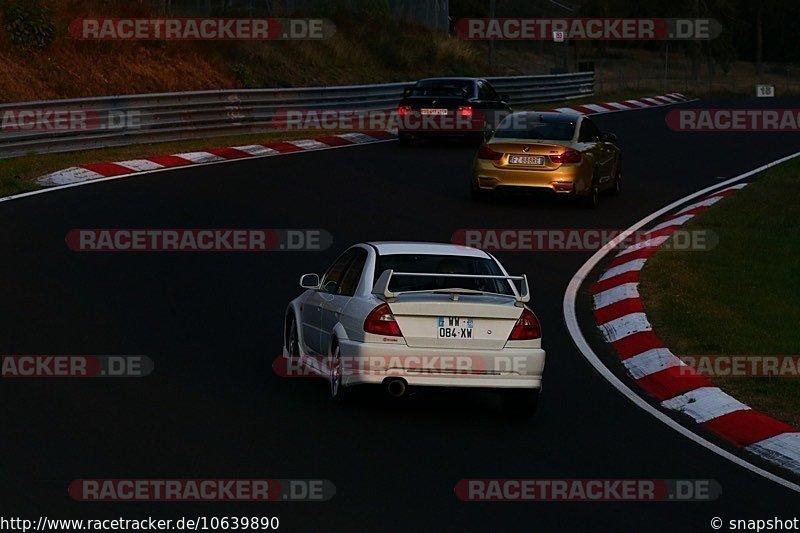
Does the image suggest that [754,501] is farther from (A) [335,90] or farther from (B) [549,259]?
(A) [335,90]

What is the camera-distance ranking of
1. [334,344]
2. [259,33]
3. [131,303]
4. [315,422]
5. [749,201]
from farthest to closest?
[259,33]
[749,201]
[131,303]
[334,344]
[315,422]

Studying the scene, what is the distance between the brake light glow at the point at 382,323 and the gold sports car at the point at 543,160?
12110 mm

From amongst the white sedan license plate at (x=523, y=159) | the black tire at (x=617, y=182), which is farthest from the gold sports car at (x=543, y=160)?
the black tire at (x=617, y=182)

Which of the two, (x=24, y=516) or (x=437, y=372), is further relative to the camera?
(x=437, y=372)

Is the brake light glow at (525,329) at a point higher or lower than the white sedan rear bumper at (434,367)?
higher

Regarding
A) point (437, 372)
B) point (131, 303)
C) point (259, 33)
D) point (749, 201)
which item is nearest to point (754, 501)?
point (437, 372)

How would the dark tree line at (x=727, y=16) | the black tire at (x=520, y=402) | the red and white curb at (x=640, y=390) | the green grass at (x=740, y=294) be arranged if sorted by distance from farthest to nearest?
the dark tree line at (x=727, y=16)
the green grass at (x=740, y=294)
the black tire at (x=520, y=402)
the red and white curb at (x=640, y=390)

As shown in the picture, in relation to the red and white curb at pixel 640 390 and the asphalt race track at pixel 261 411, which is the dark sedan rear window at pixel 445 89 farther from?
the red and white curb at pixel 640 390

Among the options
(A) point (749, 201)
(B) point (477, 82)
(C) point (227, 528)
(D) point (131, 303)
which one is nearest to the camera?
(C) point (227, 528)

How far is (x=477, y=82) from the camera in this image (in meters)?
32.7

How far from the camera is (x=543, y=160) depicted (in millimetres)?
22797

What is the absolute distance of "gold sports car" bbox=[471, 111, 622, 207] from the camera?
22.8m

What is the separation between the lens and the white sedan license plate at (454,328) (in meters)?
10.9

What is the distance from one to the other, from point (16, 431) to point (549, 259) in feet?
33.1
